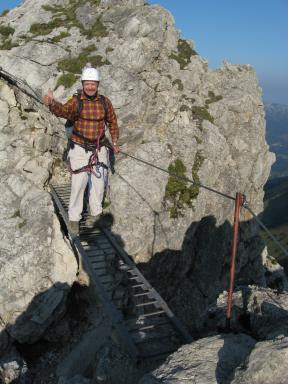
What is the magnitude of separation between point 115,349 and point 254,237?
23.2 metres

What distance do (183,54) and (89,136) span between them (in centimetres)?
1764

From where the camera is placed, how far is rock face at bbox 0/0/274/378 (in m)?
17.4

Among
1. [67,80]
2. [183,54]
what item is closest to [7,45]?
[67,80]

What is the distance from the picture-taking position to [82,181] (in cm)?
1565

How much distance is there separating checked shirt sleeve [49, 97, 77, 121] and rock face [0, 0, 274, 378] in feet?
18.3

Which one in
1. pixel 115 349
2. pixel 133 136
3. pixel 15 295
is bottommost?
pixel 115 349

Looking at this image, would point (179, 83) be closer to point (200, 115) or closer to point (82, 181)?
point (200, 115)

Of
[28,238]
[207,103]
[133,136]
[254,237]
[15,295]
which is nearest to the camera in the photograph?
[15,295]

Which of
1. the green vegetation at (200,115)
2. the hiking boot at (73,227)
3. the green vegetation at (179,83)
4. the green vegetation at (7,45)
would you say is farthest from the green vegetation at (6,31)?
the hiking boot at (73,227)

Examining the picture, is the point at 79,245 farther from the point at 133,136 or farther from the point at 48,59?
the point at 48,59

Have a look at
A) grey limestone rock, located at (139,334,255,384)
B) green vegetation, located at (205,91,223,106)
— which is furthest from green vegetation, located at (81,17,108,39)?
grey limestone rock, located at (139,334,255,384)

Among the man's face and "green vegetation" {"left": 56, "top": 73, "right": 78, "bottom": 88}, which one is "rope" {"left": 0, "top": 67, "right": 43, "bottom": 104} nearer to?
"green vegetation" {"left": 56, "top": 73, "right": 78, "bottom": 88}

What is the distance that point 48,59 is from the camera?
88.5 feet

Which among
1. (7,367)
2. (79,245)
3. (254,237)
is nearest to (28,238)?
(79,245)
